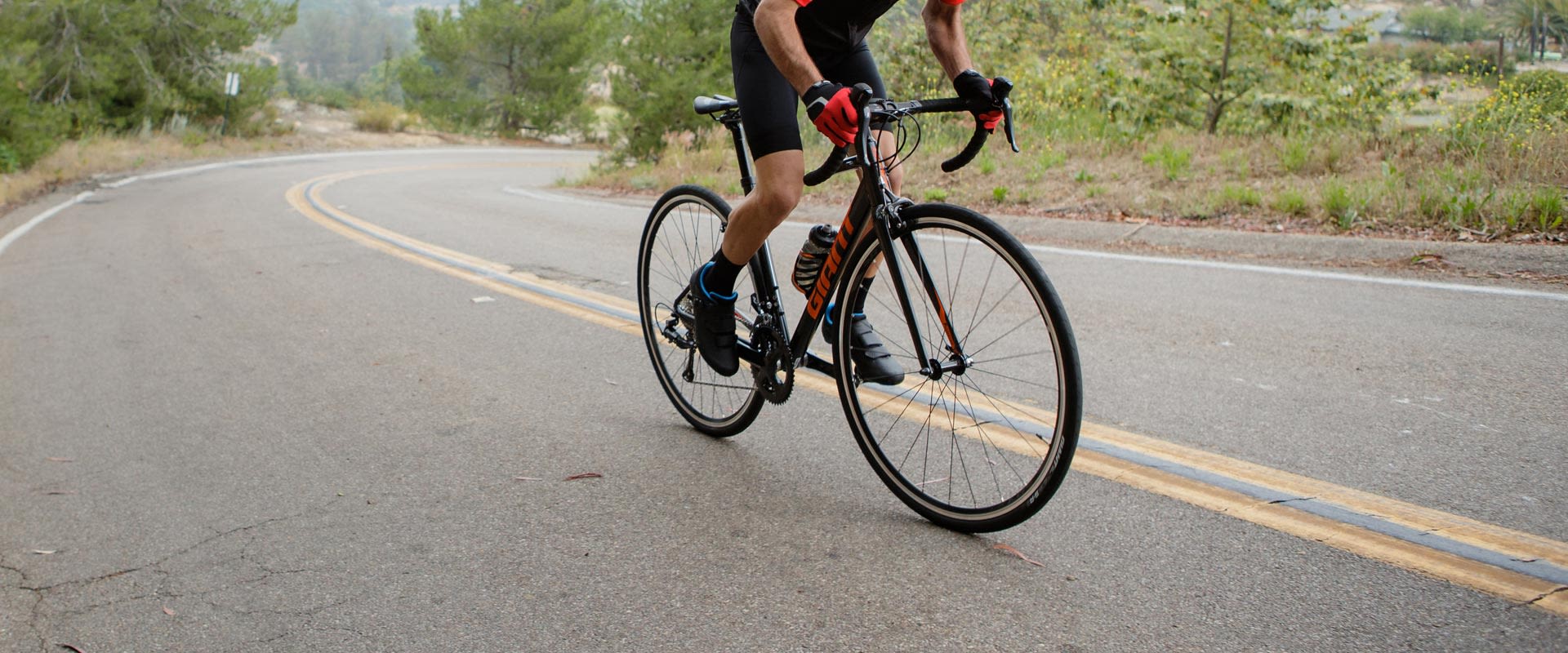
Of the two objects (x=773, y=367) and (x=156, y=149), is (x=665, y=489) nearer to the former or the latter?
(x=773, y=367)

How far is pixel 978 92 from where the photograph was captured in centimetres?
288

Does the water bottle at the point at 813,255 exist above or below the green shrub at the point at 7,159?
above

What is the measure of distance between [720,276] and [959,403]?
925mm

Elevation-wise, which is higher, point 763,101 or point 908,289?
point 763,101

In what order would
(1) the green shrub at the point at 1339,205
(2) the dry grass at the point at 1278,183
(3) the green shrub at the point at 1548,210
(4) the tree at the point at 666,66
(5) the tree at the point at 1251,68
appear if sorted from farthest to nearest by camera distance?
1. (4) the tree at the point at 666,66
2. (5) the tree at the point at 1251,68
3. (1) the green shrub at the point at 1339,205
4. (2) the dry grass at the point at 1278,183
5. (3) the green shrub at the point at 1548,210

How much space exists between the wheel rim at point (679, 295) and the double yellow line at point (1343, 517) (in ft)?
3.54

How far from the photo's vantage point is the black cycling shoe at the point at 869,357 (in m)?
3.29

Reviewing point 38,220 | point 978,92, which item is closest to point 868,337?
point 978,92

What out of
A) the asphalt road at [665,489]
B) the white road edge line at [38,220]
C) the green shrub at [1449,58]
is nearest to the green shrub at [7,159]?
the white road edge line at [38,220]

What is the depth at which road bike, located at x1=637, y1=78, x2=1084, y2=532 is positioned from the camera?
9.49ft

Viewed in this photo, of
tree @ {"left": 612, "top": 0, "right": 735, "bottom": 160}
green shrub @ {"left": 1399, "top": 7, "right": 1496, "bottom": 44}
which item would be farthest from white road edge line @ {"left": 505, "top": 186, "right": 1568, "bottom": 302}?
tree @ {"left": 612, "top": 0, "right": 735, "bottom": 160}

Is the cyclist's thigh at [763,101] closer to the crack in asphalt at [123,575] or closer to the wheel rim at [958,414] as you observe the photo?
the wheel rim at [958,414]

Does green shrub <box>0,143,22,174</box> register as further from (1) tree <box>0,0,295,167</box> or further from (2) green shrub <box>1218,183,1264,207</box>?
(2) green shrub <box>1218,183,1264,207</box>

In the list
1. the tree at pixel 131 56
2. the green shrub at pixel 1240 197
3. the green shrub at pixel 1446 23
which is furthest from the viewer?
the tree at pixel 131 56
